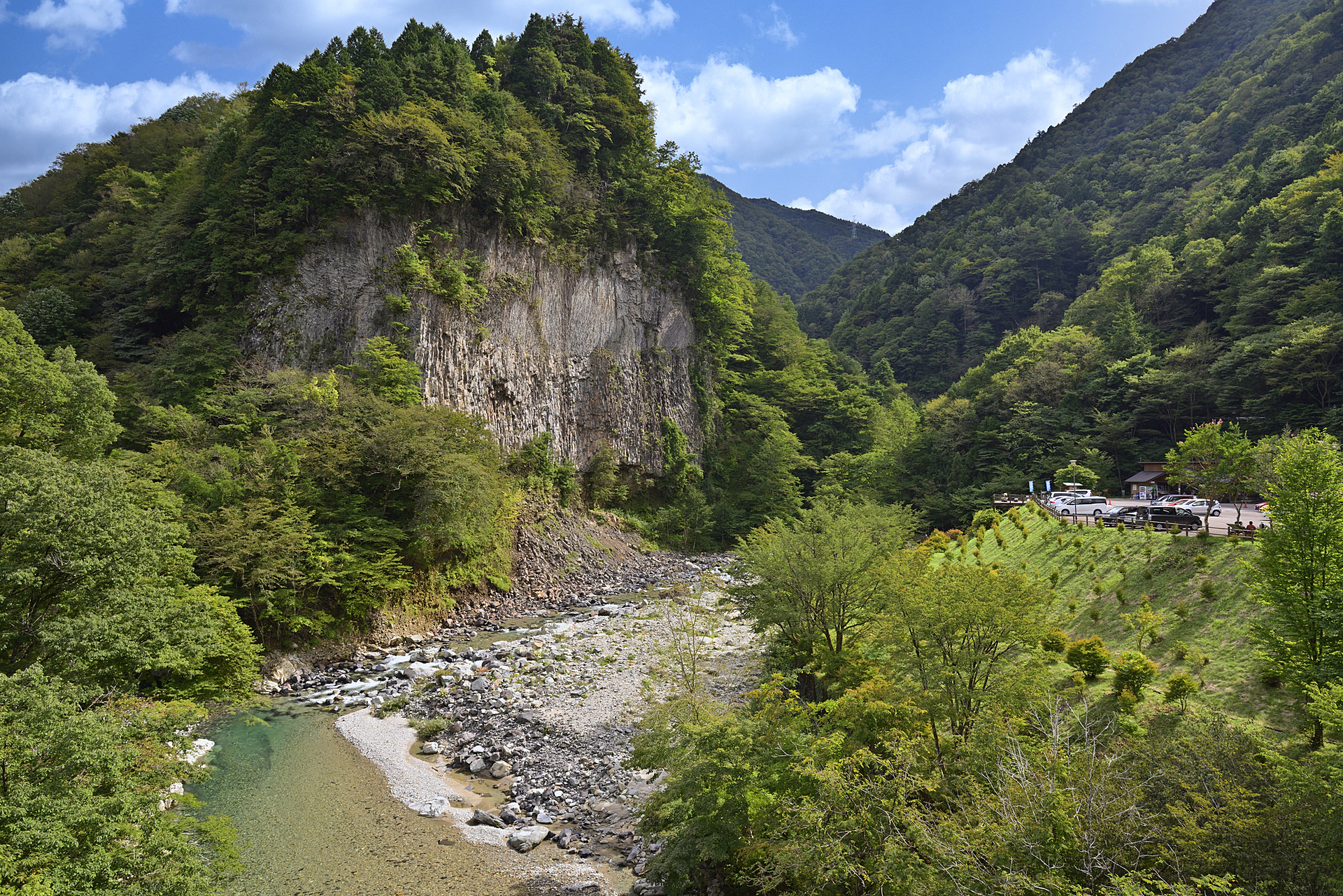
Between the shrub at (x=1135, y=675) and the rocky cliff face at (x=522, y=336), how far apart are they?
30.4 meters

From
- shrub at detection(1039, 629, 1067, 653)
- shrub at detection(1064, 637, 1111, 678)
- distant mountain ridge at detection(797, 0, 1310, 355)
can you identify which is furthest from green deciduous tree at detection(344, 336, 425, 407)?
distant mountain ridge at detection(797, 0, 1310, 355)

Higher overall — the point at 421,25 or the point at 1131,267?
the point at 421,25

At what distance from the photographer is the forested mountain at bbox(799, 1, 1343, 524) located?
116 feet

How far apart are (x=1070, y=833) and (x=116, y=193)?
5423 cm

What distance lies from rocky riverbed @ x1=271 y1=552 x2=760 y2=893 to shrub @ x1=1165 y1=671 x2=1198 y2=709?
10542 mm

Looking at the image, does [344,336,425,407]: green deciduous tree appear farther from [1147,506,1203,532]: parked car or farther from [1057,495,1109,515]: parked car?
[1057,495,1109,515]: parked car

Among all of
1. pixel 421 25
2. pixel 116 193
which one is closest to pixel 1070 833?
pixel 421 25

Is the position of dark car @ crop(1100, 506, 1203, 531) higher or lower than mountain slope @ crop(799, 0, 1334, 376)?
lower

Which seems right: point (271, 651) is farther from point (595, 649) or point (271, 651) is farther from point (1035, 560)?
point (1035, 560)

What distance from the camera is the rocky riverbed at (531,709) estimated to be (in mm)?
12375

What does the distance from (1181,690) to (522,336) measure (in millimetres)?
35692

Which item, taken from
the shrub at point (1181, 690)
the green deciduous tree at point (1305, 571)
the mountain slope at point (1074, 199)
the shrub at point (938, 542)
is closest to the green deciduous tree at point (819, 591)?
the shrub at point (1181, 690)

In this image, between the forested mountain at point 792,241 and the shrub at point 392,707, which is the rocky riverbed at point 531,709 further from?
the forested mountain at point 792,241

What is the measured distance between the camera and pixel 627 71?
49.0 m
